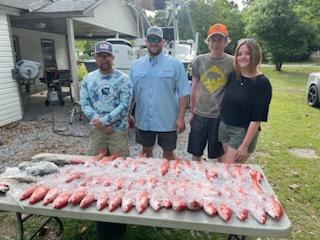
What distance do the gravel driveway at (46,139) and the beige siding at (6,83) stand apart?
30cm

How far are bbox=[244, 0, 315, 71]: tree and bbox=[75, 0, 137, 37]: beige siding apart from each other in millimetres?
10351

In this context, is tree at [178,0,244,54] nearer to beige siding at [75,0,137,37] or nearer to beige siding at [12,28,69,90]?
beige siding at [75,0,137,37]

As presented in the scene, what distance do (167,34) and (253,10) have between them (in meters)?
16.2

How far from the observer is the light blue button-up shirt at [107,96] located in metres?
3.25

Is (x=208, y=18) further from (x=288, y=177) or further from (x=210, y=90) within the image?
(x=210, y=90)

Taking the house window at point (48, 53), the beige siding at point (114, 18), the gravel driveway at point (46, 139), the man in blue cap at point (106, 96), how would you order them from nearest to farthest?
the man in blue cap at point (106, 96) < the gravel driveway at point (46, 139) < the beige siding at point (114, 18) < the house window at point (48, 53)

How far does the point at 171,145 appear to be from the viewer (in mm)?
3648

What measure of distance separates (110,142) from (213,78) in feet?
4.36

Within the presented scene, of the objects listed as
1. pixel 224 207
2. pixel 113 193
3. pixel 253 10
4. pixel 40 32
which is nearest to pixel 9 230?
pixel 113 193

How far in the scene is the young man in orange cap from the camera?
326 centimetres

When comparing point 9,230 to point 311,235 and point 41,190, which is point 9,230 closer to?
point 41,190

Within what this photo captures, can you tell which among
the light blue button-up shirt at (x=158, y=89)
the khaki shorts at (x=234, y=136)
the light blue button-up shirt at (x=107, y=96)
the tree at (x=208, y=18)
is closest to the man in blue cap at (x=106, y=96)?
the light blue button-up shirt at (x=107, y=96)

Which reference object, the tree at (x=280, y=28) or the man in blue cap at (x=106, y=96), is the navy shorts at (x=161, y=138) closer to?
the man in blue cap at (x=106, y=96)

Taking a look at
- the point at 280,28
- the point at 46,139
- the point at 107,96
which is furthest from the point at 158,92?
the point at 280,28
